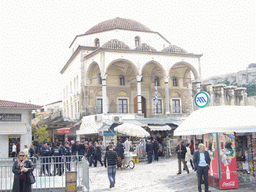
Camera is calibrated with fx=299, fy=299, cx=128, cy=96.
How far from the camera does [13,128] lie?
70.4 feet

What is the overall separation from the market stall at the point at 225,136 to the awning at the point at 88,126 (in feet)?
51.1

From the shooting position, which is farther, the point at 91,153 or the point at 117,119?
the point at 117,119

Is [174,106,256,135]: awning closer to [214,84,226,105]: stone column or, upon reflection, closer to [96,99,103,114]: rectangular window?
[96,99,103,114]: rectangular window

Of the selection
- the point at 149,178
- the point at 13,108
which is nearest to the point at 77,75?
the point at 13,108

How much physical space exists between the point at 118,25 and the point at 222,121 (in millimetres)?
27563

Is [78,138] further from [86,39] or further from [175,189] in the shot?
[175,189]

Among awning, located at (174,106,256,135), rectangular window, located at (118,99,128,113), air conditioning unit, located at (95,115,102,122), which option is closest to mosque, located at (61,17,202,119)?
rectangular window, located at (118,99,128,113)

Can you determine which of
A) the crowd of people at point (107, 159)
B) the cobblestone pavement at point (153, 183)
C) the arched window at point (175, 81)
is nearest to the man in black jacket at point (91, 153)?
the crowd of people at point (107, 159)

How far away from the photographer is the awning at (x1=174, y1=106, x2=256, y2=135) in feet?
27.8

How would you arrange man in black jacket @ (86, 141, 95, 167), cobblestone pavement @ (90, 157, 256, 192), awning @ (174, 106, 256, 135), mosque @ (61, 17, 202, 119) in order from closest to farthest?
awning @ (174, 106, 256, 135) < cobblestone pavement @ (90, 157, 256, 192) < man in black jacket @ (86, 141, 95, 167) < mosque @ (61, 17, 202, 119)

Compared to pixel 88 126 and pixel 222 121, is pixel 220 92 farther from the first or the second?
pixel 222 121

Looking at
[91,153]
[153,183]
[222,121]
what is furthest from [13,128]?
[222,121]

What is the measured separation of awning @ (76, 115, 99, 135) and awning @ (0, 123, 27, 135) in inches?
203

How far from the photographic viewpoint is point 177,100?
109 ft
